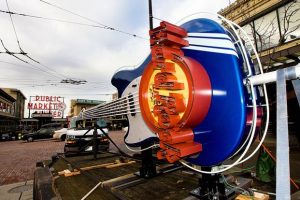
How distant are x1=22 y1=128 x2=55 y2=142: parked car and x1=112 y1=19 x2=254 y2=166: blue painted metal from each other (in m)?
28.4

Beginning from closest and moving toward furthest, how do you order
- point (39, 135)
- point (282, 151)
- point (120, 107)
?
1. point (282, 151)
2. point (120, 107)
3. point (39, 135)

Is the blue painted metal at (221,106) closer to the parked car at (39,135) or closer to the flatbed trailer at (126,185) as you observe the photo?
the flatbed trailer at (126,185)

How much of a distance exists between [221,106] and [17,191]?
7.18 meters

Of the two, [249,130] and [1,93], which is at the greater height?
[1,93]

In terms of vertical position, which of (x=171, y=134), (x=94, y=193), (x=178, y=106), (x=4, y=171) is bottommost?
(x=4, y=171)

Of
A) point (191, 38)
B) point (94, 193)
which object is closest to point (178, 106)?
point (191, 38)

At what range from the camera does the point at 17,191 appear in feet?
21.3

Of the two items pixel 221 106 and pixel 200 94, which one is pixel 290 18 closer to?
pixel 221 106

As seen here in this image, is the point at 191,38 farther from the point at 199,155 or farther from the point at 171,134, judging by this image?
the point at 199,155

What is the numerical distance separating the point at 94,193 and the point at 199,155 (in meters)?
1.74

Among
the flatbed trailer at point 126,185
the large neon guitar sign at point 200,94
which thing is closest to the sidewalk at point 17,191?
the flatbed trailer at point 126,185

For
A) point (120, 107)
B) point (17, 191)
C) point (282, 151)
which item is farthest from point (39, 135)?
point (282, 151)

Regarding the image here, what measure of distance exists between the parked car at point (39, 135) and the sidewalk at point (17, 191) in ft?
68.6

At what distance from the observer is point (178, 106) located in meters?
1.54
